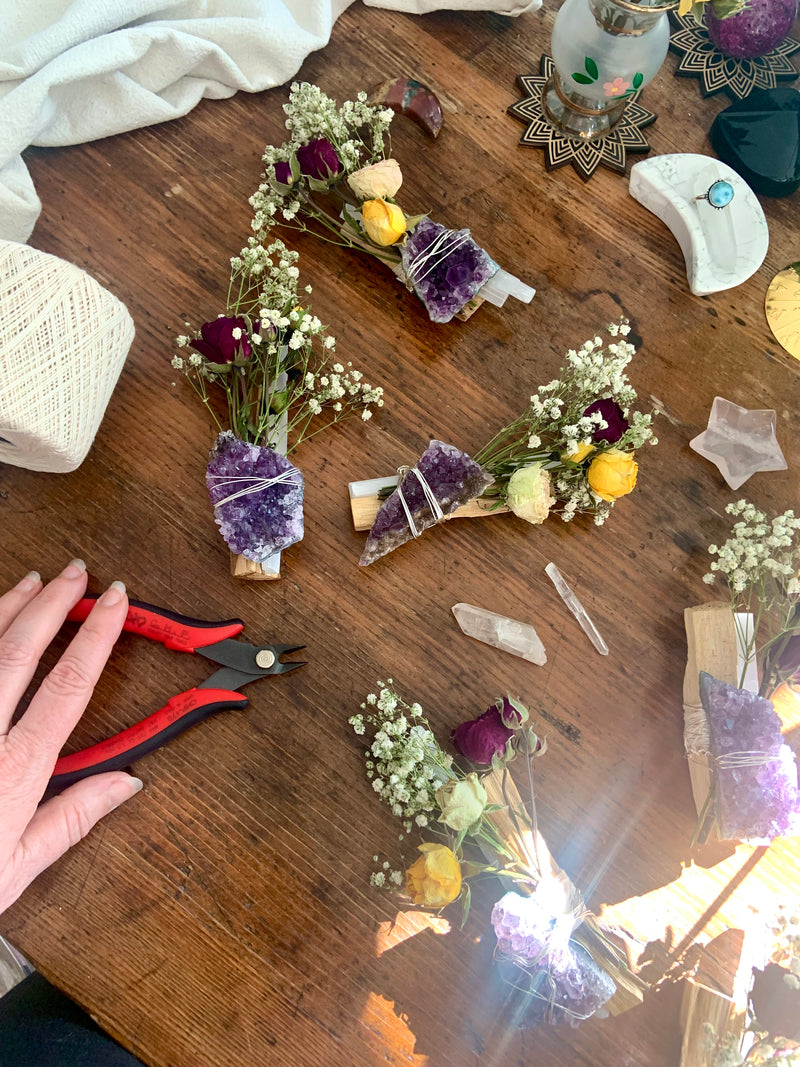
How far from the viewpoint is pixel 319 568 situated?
0.99 m

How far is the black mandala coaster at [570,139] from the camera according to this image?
109 cm

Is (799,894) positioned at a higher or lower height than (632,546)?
lower

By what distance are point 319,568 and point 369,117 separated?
66 centimetres

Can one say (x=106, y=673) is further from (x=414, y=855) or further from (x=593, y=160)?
(x=593, y=160)

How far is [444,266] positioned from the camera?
0.98m

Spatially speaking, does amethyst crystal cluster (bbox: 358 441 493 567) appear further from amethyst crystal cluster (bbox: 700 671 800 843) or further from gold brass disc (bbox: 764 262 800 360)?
gold brass disc (bbox: 764 262 800 360)

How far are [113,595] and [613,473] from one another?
26.1 inches

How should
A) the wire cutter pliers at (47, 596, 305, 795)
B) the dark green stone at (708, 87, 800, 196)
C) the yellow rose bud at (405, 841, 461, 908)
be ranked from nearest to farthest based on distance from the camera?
1. the yellow rose bud at (405, 841, 461, 908)
2. the wire cutter pliers at (47, 596, 305, 795)
3. the dark green stone at (708, 87, 800, 196)

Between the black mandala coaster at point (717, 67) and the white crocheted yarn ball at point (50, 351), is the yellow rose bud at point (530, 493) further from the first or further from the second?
the black mandala coaster at point (717, 67)

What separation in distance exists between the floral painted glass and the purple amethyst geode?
0.68 metres

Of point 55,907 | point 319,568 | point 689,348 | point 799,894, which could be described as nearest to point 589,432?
point 689,348

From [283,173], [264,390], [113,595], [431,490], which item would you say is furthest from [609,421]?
[113,595]

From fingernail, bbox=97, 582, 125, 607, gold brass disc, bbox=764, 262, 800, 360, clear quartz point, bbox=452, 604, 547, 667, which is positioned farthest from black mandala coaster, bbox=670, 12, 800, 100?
fingernail, bbox=97, 582, 125, 607

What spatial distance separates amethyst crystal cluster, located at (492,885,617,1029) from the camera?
819 mm
